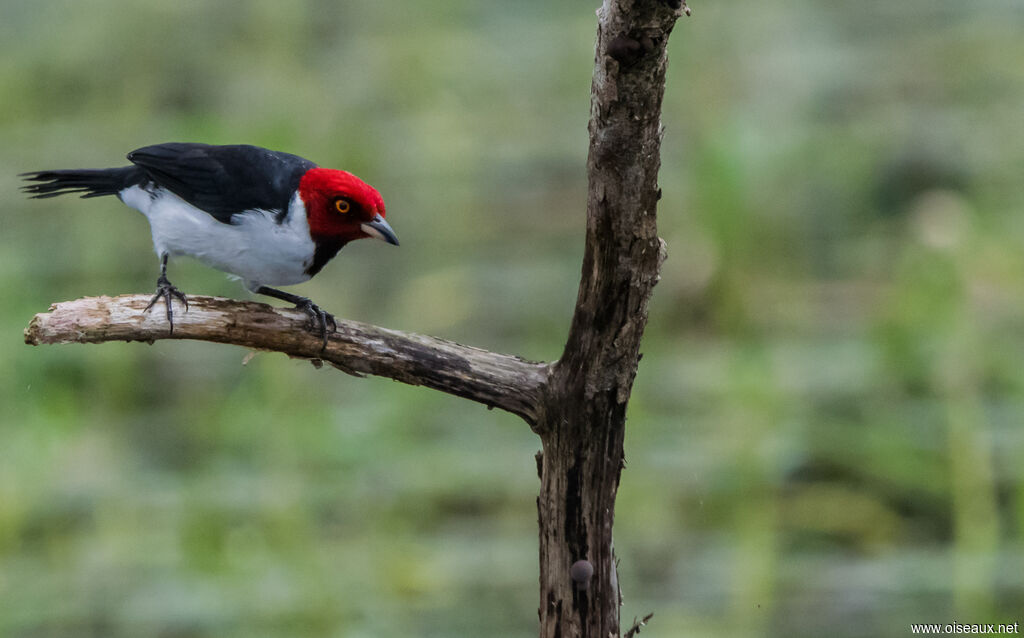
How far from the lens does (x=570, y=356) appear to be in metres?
1.43

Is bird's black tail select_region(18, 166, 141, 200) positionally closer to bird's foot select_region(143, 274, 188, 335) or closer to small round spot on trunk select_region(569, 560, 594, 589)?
bird's foot select_region(143, 274, 188, 335)

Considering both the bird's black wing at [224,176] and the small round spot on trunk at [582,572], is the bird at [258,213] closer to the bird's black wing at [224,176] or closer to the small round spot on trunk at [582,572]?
the bird's black wing at [224,176]

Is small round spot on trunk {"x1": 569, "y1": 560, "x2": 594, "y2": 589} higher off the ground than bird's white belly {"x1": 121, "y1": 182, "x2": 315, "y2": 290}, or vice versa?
bird's white belly {"x1": 121, "y1": 182, "x2": 315, "y2": 290}

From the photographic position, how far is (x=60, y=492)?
3.57 meters

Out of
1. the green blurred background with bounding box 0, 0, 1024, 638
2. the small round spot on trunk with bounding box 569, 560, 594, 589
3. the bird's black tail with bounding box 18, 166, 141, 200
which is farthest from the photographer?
the green blurred background with bounding box 0, 0, 1024, 638

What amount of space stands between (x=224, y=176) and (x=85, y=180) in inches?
11.6

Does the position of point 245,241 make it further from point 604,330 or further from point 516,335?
point 516,335

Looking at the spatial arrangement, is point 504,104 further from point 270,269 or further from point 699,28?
point 270,269

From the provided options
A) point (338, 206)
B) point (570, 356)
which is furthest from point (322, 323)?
point (570, 356)

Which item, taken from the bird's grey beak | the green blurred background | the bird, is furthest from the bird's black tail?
the green blurred background

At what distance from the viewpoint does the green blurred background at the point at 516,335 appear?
2973 mm

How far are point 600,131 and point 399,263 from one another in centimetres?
345

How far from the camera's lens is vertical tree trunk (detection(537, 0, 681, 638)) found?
1205 mm

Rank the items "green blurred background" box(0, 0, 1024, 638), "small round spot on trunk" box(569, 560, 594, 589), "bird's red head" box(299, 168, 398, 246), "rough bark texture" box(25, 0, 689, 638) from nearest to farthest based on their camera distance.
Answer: "rough bark texture" box(25, 0, 689, 638), "small round spot on trunk" box(569, 560, 594, 589), "bird's red head" box(299, 168, 398, 246), "green blurred background" box(0, 0, 1024, 638)
